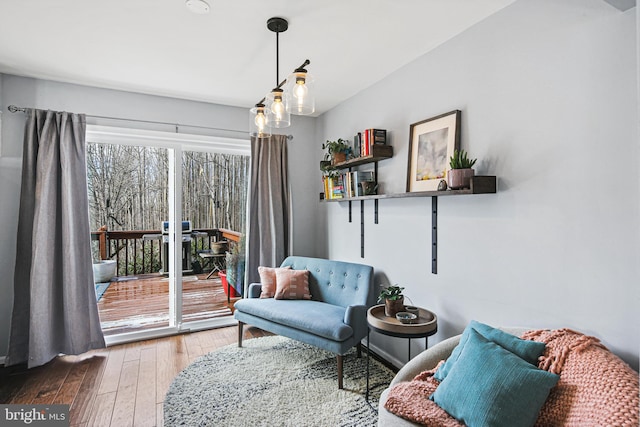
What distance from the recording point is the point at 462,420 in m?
1.43

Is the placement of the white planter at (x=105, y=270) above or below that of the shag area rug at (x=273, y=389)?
above

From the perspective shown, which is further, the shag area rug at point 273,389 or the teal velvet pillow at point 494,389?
the shag area rug at point 273,389

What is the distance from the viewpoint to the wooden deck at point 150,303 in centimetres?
379

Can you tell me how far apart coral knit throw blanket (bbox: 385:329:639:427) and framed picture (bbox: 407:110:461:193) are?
3.93ft

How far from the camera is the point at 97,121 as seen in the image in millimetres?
3242

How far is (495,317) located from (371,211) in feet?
4.79

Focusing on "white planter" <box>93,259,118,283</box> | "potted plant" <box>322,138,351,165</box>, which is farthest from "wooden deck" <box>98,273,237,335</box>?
"potted plant" <box>322,138,351,165</box>

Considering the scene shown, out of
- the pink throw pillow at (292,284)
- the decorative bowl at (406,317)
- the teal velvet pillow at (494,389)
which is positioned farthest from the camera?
the pink throw pillow at (292,284)

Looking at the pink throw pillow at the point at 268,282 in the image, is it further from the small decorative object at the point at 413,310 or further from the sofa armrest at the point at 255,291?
the small decorative object at the point at 413,310

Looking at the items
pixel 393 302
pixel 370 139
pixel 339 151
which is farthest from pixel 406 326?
pixel 339 151

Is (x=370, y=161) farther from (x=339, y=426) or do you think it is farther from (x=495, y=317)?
(x=339, y=426)

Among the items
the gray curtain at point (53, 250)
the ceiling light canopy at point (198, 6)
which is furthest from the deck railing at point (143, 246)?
the ceiling light canopy at point (198, 6)

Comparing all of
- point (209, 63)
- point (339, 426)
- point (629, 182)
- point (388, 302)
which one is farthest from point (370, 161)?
point (339, 426)

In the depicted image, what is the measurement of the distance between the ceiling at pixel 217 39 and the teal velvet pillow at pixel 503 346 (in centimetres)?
185
